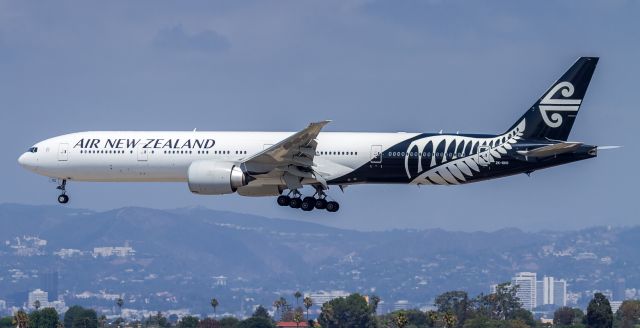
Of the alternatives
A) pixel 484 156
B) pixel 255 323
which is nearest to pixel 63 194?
pixel 484 156

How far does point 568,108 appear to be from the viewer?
2832 inches

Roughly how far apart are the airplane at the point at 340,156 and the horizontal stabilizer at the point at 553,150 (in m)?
0.06

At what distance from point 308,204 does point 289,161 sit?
406cm

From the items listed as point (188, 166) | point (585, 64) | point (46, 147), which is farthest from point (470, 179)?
point (46, 147)

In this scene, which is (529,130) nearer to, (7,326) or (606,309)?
(606,309)

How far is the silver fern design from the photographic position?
234 ft

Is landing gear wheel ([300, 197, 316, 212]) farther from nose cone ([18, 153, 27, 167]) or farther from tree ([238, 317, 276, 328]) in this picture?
tree ([238, 317, 276, 328])

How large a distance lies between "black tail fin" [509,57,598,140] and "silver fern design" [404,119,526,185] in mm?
1279

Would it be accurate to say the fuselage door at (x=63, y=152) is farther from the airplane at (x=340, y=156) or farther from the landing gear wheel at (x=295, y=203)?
the landing gear wheel at (x=295, y=203)

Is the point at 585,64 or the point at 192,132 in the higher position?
the point at 585,64

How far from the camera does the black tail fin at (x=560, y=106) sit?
71.8 m

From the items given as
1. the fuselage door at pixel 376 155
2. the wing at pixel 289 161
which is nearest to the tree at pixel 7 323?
the wing at pixel 289 161

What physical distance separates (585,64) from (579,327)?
4160 inches

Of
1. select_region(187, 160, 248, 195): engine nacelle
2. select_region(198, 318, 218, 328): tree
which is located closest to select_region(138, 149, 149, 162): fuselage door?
select_region(187, 160, 248, 195): engine nacelle
